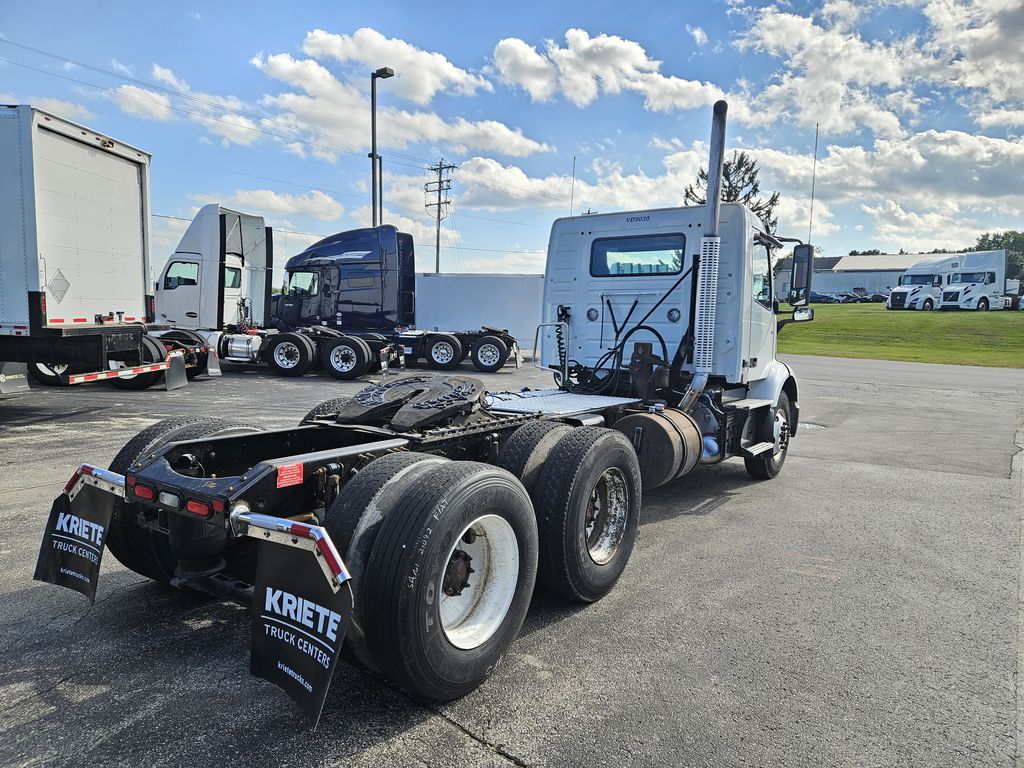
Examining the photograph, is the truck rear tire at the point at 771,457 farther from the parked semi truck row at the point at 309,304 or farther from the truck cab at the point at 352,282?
the truck cab at the point at 352,282

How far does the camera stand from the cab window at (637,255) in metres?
6.72

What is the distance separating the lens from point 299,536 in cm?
243

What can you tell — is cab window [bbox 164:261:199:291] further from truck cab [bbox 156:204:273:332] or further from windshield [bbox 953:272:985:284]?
windshield [bbox 953:272:985:284]

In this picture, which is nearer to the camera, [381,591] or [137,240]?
[381,591]

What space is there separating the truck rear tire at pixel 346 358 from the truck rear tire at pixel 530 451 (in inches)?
498

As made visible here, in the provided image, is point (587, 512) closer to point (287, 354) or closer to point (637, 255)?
point (637, 255)

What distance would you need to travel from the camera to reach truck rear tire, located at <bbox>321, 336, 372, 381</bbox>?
53.6 ft

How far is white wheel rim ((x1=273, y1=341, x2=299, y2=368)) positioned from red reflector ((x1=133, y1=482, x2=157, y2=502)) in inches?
548

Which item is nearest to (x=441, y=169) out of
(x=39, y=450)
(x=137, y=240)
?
(x=137, y=240)

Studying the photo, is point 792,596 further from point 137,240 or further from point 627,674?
point 137,240

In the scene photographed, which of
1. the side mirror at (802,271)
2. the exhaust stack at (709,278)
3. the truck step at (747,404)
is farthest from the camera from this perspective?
the side mirror at (802,271)

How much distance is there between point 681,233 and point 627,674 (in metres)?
4.66

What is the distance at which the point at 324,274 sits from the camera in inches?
749

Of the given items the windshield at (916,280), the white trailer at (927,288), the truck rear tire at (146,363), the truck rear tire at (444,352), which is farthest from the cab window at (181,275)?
the windshield at (916,280)
